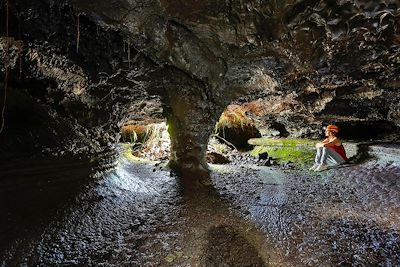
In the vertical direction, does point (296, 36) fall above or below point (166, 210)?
above

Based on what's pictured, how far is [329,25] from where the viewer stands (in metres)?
3.29

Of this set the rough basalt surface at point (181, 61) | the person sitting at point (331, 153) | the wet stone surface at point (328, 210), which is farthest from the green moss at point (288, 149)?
the rough basalt surface at point (181, 61)

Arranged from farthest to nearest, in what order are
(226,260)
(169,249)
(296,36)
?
1. (296,36)
2. (169,249)
3. (226,260)

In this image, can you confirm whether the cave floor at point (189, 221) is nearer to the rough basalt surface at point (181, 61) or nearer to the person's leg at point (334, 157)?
the rough basalt surface at point (181, 61)

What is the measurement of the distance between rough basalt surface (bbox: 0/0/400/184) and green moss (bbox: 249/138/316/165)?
1.66 meters

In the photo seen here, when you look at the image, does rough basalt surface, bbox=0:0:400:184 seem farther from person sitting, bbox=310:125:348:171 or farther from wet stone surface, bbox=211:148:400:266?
wet stone surface, bbox=211:148:400:266

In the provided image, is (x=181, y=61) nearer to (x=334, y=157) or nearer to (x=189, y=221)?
(x=189, y=221)

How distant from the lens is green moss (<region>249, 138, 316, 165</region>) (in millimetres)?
7340

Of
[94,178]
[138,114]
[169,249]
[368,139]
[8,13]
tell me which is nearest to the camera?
[169,249]

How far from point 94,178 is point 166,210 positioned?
1506mm

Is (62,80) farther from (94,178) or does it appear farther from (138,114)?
(138,114)

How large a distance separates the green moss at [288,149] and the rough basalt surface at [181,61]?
166cm

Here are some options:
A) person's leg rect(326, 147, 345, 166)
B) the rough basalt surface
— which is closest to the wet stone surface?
person's leg rect(326, 147, 345, 166)

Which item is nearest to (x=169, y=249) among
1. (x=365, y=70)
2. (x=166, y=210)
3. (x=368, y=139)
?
(x=166, y=210)
